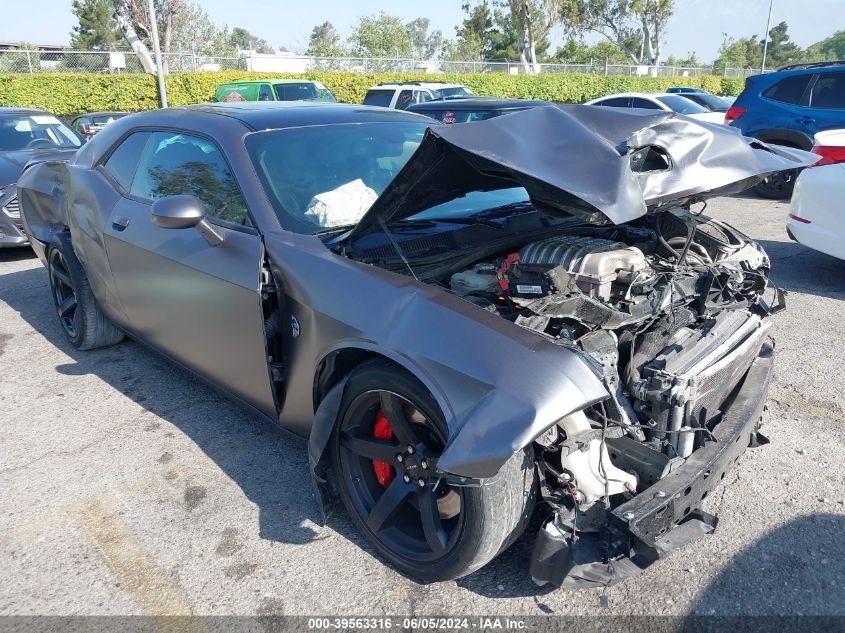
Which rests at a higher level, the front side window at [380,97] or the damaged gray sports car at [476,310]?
the front side window at [380,97]

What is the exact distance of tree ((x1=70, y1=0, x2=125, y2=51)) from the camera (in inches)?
2140

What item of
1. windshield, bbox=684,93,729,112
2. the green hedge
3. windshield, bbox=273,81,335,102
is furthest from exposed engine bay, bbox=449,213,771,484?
the green hedge

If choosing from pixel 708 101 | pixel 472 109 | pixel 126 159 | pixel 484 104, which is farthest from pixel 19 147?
pixel 708 101

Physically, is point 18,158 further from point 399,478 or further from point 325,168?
point 399,478

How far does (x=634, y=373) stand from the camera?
8.24 ft

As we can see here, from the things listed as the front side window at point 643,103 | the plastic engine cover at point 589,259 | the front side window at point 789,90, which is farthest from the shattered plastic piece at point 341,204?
the front side window at point 643,103

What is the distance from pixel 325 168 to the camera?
329 cm

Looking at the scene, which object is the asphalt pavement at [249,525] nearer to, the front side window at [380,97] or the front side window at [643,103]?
the front side window at [643,103]

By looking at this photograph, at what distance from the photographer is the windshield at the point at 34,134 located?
27.4ft

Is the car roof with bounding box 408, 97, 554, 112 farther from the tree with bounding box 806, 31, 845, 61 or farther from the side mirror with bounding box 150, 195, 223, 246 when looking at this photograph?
the tree with bounding box 806, 31, 845, 61

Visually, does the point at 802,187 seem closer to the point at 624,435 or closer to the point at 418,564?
the point at 624,435

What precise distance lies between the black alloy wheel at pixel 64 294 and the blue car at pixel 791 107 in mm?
8710

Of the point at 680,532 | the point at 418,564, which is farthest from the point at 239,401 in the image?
the point at 680,532

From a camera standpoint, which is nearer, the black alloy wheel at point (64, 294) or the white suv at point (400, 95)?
the black alloy wheel at point (64, 294)
